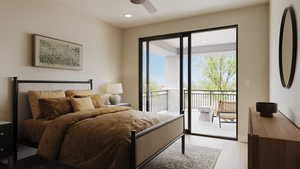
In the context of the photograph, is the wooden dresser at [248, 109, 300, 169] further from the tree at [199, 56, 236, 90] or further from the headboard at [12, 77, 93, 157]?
the tree at [199, 56, 236, 90]

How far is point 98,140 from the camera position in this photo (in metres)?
2.00

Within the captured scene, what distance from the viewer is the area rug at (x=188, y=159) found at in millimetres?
2699

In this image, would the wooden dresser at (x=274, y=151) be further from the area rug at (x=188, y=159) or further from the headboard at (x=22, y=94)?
the headboard at (x=22, y=94)

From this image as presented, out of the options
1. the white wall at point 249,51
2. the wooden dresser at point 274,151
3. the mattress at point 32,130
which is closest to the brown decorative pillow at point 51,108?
the mattress at point 32,130

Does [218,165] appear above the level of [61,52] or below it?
below

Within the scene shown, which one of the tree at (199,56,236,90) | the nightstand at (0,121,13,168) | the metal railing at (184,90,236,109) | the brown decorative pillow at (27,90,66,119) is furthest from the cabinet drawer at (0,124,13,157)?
the tree at (199,56,236,90)

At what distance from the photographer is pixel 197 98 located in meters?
7.03

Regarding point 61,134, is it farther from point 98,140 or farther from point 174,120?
point 174,120

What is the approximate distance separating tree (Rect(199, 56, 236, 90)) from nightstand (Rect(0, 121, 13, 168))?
6.00 m

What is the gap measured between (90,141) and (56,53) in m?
2.19

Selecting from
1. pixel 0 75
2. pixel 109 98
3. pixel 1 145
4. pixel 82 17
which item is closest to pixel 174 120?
pixel 109 98

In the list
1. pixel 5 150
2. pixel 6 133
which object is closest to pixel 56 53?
pixel 6 133

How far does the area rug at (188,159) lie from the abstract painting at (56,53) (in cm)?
249

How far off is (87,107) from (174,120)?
1528 millimetres
